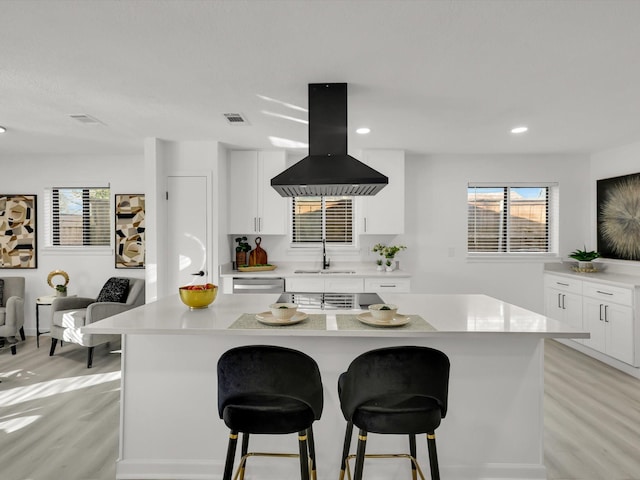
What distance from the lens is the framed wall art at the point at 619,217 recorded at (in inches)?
167

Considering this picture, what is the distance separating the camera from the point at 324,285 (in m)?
4.38

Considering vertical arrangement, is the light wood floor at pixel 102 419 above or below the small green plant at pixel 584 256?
below

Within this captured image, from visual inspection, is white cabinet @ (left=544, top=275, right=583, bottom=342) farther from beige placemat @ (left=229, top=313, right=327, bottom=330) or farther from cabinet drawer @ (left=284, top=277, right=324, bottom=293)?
beige placemat @ (left=229, top=313, right=327, bottom=330)

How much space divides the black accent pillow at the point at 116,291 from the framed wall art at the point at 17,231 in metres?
1.33

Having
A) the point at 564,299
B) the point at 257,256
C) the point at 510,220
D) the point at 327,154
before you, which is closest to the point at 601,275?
the point at 564,299

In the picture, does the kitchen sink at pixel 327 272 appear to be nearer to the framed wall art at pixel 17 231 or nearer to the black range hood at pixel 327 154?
the black range hood at pixel 327 154

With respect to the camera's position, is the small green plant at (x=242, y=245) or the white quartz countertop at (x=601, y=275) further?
the small green plant at (x=242, y=245)

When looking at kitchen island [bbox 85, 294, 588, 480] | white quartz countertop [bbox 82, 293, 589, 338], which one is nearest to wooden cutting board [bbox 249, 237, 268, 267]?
Result: white quartz countertop [bbox 82, 293, 589, 338]

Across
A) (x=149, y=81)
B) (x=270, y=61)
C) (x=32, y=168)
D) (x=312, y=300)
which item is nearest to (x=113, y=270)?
(x=32, y=168)

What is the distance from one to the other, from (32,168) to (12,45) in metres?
3.61

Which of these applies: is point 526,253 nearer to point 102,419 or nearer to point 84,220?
point 102,419

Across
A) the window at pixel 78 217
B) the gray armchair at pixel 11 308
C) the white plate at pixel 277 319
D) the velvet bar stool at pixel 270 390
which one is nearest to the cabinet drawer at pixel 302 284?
the white plate at pixel 277 319

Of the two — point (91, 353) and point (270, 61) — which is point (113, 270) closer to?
point (91, 353)

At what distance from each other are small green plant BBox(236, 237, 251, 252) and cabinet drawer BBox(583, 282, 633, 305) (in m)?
3.82
